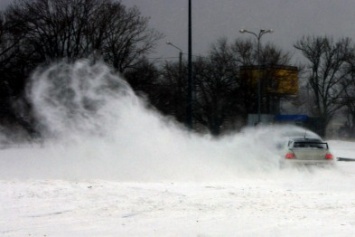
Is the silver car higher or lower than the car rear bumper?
higher

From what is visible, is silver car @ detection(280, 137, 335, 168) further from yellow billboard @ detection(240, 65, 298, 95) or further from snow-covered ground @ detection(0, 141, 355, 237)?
yellow billboard @ detection(240, 65, 298, 95)

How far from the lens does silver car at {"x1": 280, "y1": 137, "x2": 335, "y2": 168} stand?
1608 cm

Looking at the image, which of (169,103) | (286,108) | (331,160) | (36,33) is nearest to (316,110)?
(286,108)

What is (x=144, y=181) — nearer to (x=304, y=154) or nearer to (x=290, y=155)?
(x=290, y=155)

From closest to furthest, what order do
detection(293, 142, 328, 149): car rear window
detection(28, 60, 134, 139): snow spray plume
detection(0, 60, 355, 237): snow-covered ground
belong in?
1. detection(0, 60, 355, 237): snow-covered ground
2. detection(293, 142, 328, 149): car rear window
3. detection(28, 60, 134, 139): snow spray plume

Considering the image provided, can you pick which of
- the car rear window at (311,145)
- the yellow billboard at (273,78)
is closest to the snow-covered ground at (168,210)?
the car rear window at (311,145)

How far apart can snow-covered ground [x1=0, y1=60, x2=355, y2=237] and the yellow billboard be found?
1279 inches

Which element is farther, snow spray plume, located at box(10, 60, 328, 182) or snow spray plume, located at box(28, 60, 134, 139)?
snow spray plume, located at box(28, 60, 134, 139)

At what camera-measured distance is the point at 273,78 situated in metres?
53.4

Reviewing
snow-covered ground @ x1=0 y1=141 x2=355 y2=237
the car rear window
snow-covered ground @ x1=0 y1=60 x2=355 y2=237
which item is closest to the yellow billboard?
snow-covered ground @ x1=0 y1=60 x2=355 y2=237

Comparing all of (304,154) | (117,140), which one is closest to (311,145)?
(304,154)

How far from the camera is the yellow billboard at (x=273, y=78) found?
5272 cm

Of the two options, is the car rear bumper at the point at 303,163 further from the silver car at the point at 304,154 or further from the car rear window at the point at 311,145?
the car rear window at the point at 311,145

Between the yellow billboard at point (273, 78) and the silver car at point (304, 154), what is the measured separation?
35.6 metres
